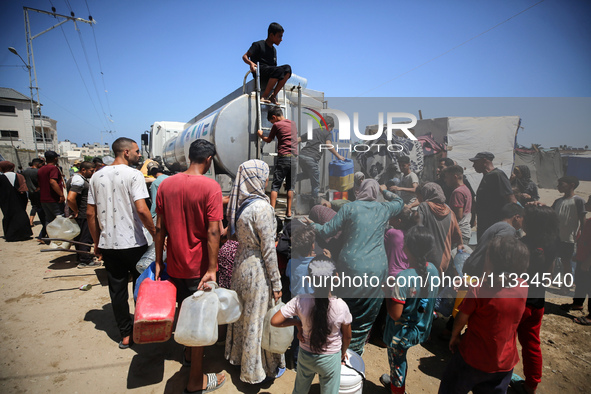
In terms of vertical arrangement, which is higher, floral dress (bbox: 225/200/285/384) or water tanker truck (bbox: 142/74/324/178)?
water tanker truck (bbox: 142/74/324/178)

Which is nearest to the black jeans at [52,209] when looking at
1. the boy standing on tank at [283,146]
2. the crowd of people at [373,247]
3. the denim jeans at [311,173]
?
the crowd of people at [373,247]

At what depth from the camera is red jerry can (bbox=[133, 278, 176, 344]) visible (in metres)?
1.84

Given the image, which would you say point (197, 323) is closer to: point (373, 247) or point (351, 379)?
point (351, 379)

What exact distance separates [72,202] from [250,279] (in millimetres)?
3693

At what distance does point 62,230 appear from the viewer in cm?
449

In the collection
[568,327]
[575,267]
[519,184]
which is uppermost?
[519,184]

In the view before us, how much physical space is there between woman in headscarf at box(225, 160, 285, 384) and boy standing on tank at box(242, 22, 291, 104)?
2309 millimetres

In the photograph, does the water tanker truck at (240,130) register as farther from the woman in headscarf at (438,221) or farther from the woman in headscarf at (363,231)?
the woman in headscarf at (438,221)

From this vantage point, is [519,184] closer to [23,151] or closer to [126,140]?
[126,140]

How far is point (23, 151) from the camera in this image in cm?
2084

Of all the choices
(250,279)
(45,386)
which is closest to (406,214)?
(250,279)

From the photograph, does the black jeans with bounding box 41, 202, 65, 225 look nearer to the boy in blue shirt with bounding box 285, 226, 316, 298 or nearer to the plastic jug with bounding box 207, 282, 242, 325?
the plastic jug with bounding box 207, 282, 242, 325

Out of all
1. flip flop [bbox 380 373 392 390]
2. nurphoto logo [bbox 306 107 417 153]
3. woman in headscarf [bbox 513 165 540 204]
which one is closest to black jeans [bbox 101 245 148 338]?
nurphoto logo [bbox 306 107 417 153]

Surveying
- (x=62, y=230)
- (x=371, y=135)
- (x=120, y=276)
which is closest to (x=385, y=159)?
(x=371, y=135)
